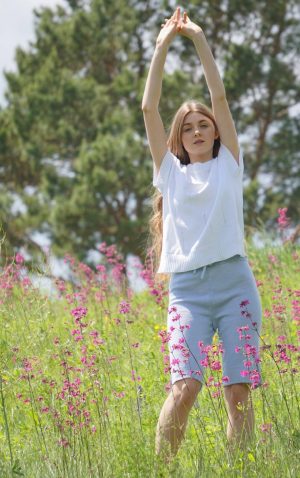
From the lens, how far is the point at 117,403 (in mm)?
4535

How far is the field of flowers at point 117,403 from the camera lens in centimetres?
340

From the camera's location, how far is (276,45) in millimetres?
19031

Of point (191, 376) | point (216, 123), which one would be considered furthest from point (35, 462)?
point (216, 123)

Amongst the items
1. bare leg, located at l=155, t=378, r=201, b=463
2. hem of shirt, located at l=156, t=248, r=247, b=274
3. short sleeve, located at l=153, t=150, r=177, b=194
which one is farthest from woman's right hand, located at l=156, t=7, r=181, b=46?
bare leg, located at l=155, t=378, r=201, b=463

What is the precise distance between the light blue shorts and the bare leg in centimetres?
3

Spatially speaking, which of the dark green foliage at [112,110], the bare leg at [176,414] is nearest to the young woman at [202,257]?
the bare leg at [176,414]

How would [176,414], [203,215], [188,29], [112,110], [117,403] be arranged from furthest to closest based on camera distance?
[112,110] < [117,403] < [188,29] < [203,215] < [176,414]

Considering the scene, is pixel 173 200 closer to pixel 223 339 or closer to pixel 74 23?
pixel 223 339

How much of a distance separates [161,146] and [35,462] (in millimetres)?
1441

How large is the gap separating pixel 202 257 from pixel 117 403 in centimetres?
123

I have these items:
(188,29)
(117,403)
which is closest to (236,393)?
(117,403)

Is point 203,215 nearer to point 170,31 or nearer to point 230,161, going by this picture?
point 230,161

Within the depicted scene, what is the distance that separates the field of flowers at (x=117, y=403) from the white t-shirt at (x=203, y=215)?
31 cm

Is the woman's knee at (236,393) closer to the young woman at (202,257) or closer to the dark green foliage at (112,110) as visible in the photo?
the young woman at (202,257)
